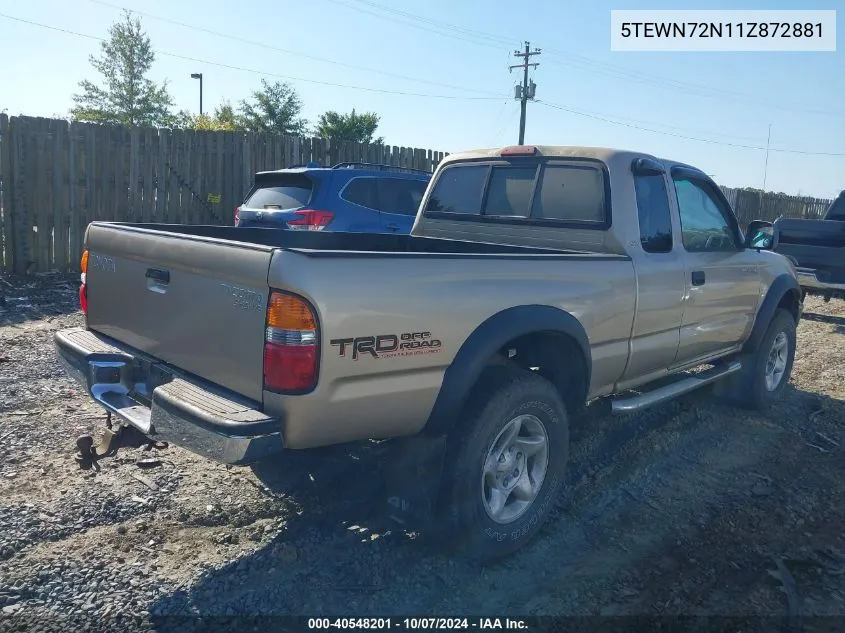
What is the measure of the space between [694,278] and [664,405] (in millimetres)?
1621

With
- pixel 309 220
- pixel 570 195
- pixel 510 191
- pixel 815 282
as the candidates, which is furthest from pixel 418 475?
pixel 815 282

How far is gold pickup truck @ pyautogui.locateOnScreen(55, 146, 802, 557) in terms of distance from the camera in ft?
8.79

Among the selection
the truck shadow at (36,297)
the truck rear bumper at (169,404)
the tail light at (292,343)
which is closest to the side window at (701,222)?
the tail light at (292,343)

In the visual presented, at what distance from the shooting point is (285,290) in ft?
8.56

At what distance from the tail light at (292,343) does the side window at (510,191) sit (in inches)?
99.0

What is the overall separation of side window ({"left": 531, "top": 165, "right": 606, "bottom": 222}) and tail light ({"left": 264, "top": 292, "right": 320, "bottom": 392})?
93.8 inches

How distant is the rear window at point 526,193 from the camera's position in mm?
4426

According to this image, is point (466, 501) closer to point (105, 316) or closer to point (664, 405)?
point (105, 316)

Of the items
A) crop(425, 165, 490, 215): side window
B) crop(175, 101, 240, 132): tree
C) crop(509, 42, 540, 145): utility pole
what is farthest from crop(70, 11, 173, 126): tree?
crop(425, 165, 490, 215): side window

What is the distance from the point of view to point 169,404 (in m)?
2.85

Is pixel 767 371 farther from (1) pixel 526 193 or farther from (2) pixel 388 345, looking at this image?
(2) pixel 388 345

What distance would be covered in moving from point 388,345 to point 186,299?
0.97 m

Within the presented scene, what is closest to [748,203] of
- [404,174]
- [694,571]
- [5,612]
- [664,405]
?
[404,174]

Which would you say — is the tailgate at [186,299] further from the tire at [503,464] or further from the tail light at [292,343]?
the tire at [503,464]
